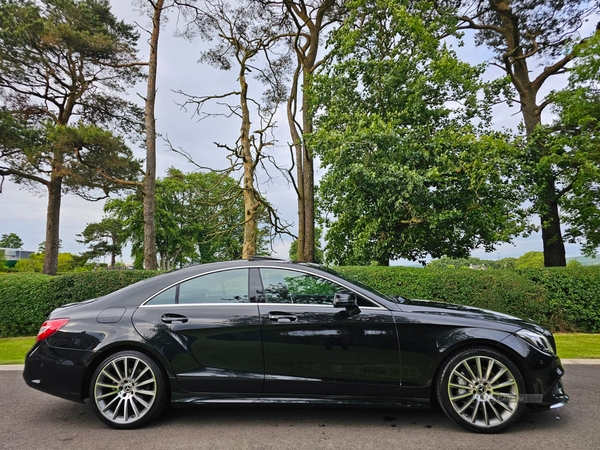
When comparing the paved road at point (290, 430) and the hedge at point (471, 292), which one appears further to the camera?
the hedge at point (471, 292)

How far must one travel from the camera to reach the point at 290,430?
9.52 ft

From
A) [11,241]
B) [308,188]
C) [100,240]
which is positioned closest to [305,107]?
[308,188]

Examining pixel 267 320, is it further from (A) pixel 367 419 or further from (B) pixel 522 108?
(B) pixel 522 108

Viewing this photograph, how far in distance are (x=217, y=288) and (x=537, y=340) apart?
9.42 feet

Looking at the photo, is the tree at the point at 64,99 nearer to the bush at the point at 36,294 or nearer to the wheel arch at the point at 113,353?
the bush at the point at 36,294

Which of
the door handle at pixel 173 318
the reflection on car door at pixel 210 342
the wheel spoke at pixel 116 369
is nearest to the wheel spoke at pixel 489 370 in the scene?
the reflection on car door at pixel 210 342

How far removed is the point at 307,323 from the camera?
3047 mm

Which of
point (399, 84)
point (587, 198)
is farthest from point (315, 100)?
point (587, 198)

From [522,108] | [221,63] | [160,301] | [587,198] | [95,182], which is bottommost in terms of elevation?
[160,301]

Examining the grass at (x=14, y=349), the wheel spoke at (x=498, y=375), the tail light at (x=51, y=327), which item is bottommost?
the grass at (x=14, y=349)

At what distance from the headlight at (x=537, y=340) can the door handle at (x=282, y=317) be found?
6.40 feet

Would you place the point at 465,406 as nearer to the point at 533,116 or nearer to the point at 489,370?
the point at 489,370

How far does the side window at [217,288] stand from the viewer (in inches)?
127

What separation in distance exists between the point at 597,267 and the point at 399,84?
7.50 metres
